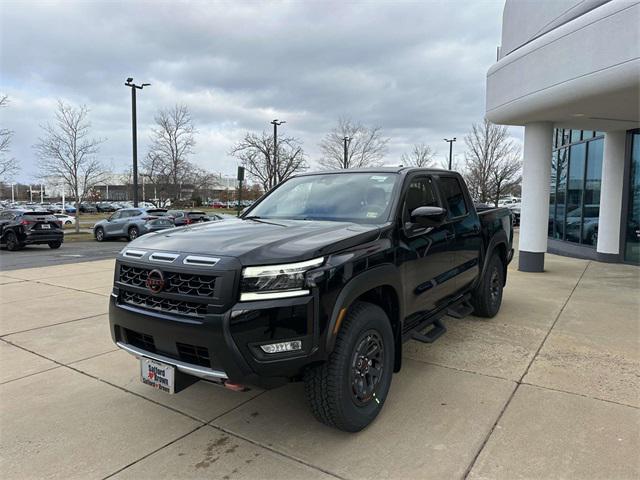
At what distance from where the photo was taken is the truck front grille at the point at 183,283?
274 cm

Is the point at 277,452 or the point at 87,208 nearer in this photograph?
the point at 277,452

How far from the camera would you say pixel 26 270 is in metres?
10.5

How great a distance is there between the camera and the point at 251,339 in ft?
8.57

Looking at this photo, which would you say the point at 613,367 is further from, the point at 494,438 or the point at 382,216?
the point at 382,216

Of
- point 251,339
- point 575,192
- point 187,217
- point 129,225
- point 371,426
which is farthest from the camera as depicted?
point 187,217

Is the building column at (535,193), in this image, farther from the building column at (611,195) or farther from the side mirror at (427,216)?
the side mirror at (427,216)

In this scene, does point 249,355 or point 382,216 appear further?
point 382,216

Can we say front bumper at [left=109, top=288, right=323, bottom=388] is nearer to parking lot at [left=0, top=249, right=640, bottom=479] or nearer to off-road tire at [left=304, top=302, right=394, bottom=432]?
off-road tire at [left=304, top=302, right=394, bottom=432]

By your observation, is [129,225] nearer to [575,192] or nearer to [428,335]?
[575,192]

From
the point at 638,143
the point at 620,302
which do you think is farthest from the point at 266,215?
the point at 638,143

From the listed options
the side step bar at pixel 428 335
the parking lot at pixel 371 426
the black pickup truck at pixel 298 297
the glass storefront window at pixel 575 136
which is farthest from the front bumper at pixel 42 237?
the glass storefront window at pixel 575 136

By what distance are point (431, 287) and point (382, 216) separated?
0.91 m

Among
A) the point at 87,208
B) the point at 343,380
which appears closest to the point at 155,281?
the point at 343,380

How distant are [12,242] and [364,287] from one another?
57.0 feet
